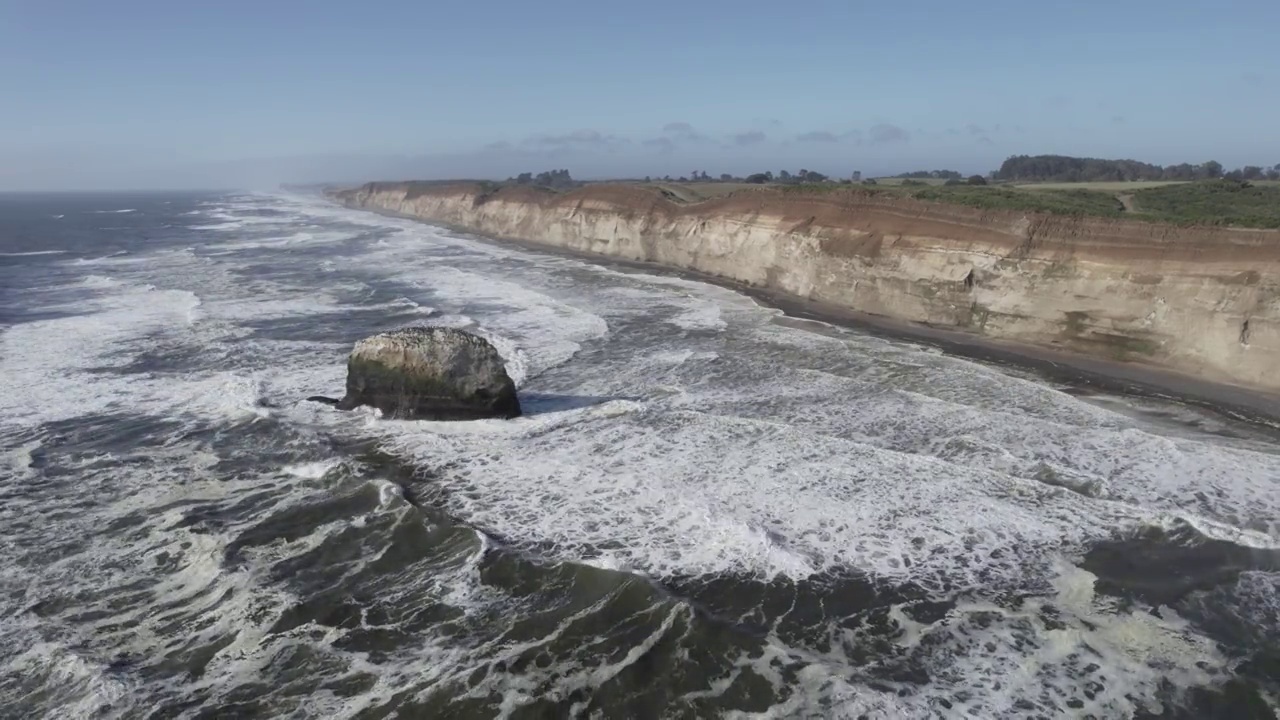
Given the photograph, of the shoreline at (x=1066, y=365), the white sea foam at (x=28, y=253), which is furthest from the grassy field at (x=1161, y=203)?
the white sea foam at (x=28, y=253)

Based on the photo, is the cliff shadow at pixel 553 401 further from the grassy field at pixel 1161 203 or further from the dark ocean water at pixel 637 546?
the grassy field at pixel 1161 203

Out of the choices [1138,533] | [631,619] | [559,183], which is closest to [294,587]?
[631,619]

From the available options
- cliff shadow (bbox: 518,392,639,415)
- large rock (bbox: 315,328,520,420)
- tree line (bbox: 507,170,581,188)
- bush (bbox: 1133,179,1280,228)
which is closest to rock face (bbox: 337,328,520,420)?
large rock (bbox: 315,328,520,420)

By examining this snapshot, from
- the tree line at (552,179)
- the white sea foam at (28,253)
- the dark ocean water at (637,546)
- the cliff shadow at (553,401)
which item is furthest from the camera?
the tree line at (552,179)

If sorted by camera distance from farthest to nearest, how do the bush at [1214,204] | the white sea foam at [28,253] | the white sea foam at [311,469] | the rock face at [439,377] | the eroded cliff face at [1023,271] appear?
1. the white sea foam at [28,253]
2. the bush at [1214,204]
3. the eroded cliff face at [1023,271]
4. the rock face at [439,377]
5. the white sea foam at [311,469]

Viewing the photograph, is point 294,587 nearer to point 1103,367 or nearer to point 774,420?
point 774,420

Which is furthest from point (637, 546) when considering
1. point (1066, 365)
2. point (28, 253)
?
point (28, 253)

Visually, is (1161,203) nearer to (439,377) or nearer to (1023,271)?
(1023,271)

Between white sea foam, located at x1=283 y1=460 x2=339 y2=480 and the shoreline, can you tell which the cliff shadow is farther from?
the shoreline

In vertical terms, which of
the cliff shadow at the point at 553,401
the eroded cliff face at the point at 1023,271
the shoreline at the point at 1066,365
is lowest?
the cliff shadow at the point at 553,401
